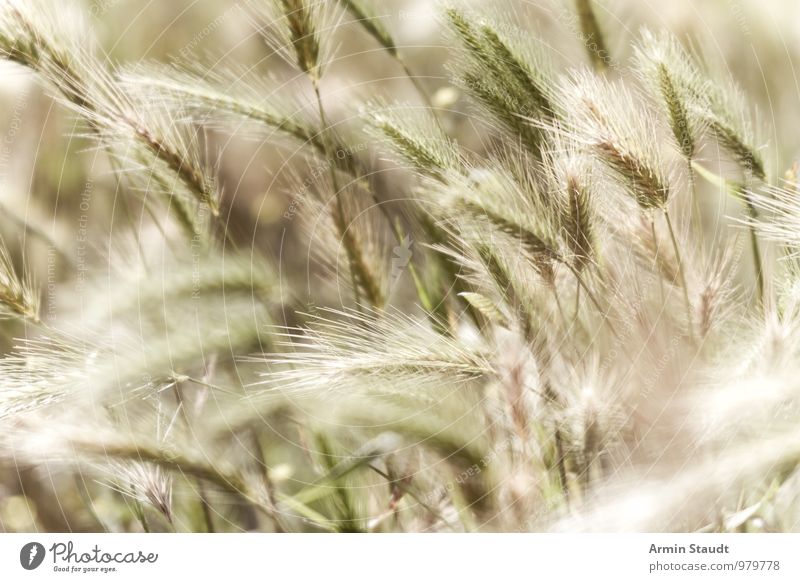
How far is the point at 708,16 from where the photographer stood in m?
0.66

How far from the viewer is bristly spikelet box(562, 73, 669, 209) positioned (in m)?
0.53

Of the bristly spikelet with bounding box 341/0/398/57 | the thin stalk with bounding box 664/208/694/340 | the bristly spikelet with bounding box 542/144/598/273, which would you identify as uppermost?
the bristly spikelet with bounding box 341/0/398/57

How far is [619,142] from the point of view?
530 millimetres

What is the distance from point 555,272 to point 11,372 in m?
0.61

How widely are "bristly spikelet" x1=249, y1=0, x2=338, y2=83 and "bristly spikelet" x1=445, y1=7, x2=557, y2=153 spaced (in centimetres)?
14

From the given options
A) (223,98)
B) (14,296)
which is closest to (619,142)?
(223,98)

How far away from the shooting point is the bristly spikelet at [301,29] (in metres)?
0.55

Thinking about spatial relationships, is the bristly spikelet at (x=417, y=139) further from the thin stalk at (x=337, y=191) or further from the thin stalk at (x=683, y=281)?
the thin stalk at (x=683, y=281)
